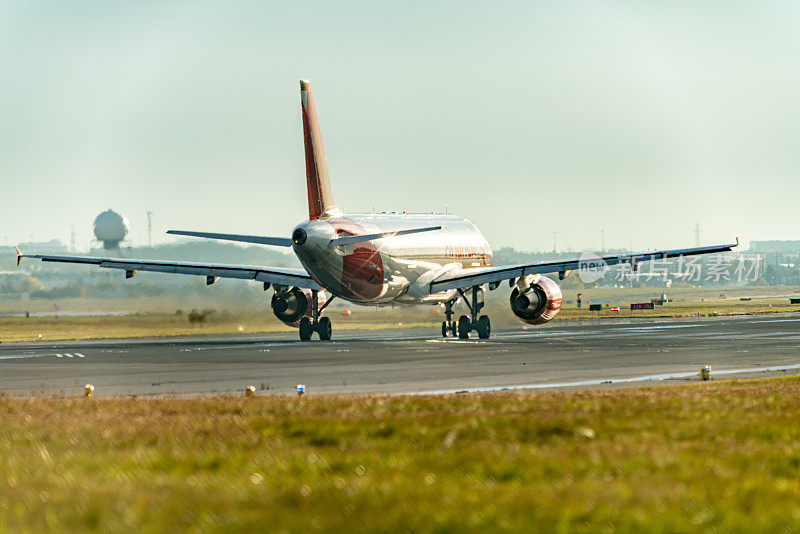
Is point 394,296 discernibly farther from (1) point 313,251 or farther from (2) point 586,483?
(2) point 586,483

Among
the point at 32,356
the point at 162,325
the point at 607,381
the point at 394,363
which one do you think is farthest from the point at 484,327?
the point at 607,381

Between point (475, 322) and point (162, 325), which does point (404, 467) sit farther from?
point (162, 325)

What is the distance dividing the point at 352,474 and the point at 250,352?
33296 mm

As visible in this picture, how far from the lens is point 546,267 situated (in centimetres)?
5278

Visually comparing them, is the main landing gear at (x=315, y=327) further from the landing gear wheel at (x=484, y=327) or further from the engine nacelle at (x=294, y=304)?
the landing gear wheel at (x=484, y=327)

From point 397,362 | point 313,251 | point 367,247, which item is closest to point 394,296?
point 367,247

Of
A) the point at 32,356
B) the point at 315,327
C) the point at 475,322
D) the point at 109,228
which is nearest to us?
the point at 32,356

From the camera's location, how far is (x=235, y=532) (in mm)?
9102

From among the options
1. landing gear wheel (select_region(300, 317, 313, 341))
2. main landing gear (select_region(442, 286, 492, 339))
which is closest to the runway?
main landing gear (select_region(442, 286, 492, 339))

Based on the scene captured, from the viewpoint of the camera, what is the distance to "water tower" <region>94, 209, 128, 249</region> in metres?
106

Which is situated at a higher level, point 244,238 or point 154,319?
point 244,238

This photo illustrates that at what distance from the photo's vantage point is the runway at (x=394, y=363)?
2931cm

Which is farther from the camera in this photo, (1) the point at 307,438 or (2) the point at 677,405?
(2) the point at 677,405

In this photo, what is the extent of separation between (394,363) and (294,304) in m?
20.0
